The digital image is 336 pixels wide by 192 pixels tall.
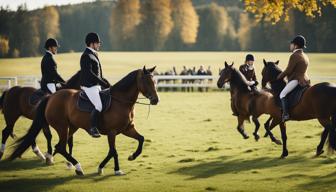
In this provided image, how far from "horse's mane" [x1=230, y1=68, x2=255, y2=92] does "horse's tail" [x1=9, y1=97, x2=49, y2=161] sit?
6.35 metres

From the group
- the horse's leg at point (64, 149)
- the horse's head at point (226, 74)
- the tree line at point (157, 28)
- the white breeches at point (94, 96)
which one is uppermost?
the tree line at point (157, 28)

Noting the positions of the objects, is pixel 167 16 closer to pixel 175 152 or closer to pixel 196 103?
pixel 196 103

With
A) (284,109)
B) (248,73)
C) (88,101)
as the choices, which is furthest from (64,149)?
(248,73)

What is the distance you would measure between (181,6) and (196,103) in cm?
10134

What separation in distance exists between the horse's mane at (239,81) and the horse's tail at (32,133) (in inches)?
250

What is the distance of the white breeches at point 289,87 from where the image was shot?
606 inches

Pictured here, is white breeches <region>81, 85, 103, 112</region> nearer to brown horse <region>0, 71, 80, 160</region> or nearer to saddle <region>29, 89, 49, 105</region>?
saddle <region>29, 89, 49, 105</region>

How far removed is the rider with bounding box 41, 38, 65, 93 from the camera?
15297 millimetres

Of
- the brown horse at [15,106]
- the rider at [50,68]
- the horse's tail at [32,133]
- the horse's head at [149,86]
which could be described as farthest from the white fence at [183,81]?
the horse's head at [149,86]

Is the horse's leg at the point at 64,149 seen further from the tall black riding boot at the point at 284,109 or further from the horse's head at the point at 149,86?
the tall black riding boot at the point at 284,109

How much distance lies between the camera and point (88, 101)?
1325cm

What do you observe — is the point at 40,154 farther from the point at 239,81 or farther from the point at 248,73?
the point at 248,73

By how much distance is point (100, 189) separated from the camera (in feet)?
37.6

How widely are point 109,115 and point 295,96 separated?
4.98 meters
